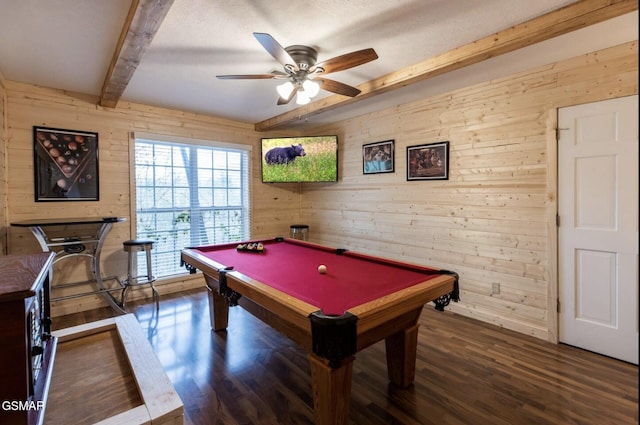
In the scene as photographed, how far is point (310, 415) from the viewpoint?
1.84m

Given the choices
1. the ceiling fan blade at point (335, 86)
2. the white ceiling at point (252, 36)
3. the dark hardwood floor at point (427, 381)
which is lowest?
the dark hardwood floor at point (427, 381)

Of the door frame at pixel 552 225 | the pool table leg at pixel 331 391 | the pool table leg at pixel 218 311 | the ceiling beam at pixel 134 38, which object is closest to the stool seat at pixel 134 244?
the pool table leg at pixel 218 311

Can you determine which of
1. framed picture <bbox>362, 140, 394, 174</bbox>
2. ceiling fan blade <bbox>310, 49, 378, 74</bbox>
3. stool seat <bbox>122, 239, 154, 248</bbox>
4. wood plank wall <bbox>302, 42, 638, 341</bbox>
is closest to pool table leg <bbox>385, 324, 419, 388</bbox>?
wood plank wall <bbox>302, 42, 638, 341</bbox>

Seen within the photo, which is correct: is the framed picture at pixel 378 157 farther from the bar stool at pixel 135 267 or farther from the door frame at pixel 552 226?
the bar stool at pixel 135 267

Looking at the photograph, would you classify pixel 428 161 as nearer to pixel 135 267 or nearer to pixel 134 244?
pixel 134 244

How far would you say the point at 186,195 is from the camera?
4.39 meters

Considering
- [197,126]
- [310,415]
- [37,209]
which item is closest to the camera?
[310,415]

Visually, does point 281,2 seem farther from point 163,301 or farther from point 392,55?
point 163,301

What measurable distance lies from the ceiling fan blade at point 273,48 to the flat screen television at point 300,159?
238cm

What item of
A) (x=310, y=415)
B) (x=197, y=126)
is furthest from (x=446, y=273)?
(x=197, y=126)

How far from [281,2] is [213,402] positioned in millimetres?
2612

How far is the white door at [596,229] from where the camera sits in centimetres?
236

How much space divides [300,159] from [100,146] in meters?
2.62

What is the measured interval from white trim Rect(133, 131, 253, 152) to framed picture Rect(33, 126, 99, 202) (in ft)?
1.66
